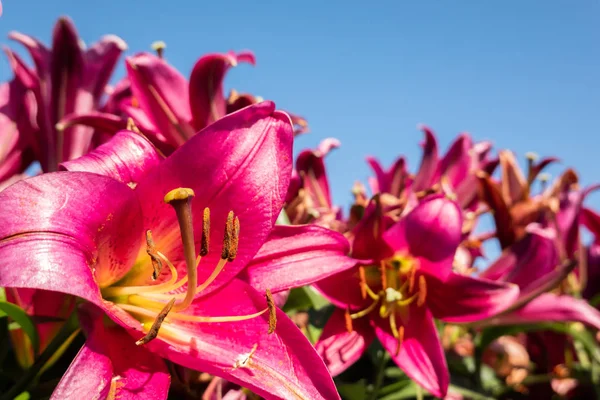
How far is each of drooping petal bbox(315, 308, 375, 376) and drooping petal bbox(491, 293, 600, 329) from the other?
32cm

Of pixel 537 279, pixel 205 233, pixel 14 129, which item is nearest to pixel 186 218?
pixel 205 233

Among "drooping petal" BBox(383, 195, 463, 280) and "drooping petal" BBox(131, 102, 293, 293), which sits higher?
"drooping petal" BBox(131, 102, 293, 293)

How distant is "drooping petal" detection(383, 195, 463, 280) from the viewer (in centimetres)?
95

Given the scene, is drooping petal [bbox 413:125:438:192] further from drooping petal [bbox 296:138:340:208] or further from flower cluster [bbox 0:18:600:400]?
drooping petal [bbox 296:138:340:208]

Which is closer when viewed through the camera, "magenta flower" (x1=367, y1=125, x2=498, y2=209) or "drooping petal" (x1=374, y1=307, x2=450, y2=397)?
"drooping petal" (x1=374, y1=307, x2=450, y2=397)

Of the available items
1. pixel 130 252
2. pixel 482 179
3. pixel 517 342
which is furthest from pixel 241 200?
pixel 517 342

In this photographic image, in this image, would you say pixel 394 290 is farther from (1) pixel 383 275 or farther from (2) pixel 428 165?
(2) pixel 428 165

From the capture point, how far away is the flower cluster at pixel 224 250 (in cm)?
65

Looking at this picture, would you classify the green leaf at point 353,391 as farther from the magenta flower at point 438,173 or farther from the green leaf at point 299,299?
the magenta flower at point 438,173

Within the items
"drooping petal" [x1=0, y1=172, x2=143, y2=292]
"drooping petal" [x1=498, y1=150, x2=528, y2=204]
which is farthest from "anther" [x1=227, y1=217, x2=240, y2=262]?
"drooping petal" [x1=498, y1=150, x2=528, y2=204]

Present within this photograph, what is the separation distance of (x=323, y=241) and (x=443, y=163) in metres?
0.68

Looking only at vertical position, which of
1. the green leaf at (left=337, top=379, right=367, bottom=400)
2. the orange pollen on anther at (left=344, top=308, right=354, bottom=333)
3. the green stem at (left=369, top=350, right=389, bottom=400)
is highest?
the orange pollen on anther at (left=344, top=308, right=354, bottom=333)

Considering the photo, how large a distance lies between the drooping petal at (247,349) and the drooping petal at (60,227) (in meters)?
0.14

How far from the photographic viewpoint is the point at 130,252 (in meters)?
0.77
